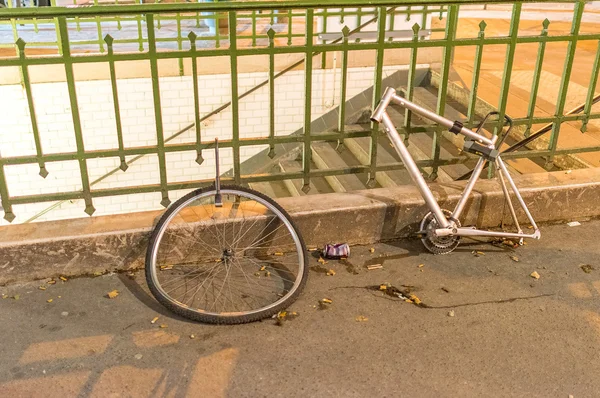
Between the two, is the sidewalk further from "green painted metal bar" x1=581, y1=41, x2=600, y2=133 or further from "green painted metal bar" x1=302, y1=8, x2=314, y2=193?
"green painted metal bar" x1=581, y1=41, x2=600, y2=133

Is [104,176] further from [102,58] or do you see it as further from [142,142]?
[102,58]

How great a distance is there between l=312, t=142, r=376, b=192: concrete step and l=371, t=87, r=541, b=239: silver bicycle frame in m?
2.89

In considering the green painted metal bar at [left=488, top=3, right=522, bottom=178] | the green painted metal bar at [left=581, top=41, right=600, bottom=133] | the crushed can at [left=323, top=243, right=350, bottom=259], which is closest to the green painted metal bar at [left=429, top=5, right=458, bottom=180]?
the green painted metal bar at [left=488, top=3, right=522, bottom=178]

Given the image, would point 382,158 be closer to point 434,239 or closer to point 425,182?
point 434,239

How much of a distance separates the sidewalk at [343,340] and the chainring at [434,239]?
17 cm

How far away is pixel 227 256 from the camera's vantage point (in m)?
4.09

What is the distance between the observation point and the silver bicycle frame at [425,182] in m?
3.96

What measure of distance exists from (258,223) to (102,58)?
1483mm

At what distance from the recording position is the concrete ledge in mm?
3912

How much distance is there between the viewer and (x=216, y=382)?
3.11 meters

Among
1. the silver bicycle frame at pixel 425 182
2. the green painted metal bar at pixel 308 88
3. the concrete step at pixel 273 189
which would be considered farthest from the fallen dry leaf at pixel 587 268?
the concrete step at pixel 273 189

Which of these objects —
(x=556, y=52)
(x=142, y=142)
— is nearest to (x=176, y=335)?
(x=142, y=142)

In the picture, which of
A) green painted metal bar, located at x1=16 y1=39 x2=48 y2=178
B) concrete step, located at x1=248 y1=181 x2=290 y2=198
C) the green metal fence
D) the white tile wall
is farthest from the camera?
the white tile wall

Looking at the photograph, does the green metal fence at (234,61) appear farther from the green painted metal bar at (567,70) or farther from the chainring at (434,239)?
the chainring at (434,239)
